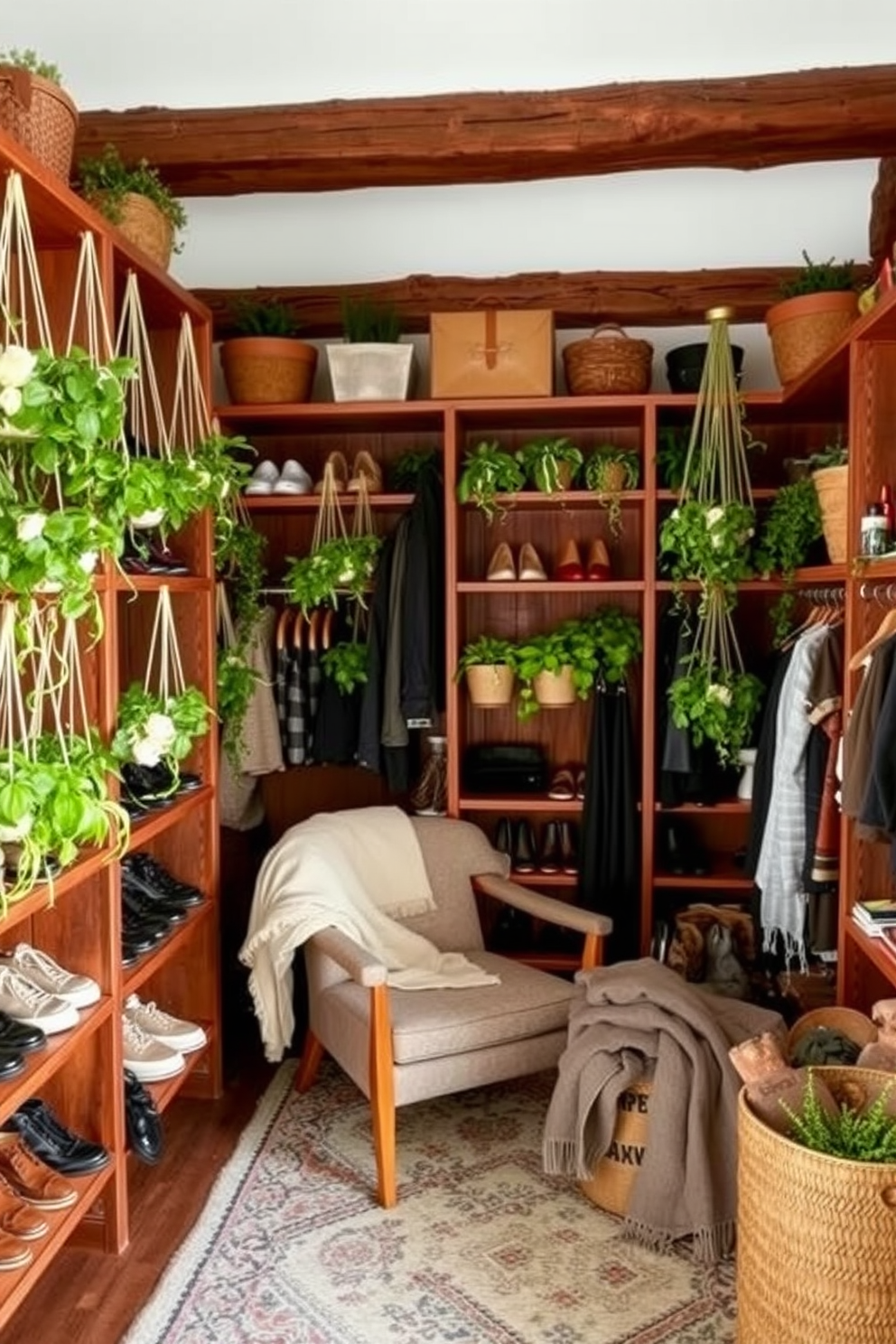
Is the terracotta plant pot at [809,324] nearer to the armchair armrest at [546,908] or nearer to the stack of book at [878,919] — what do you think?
the stack of book at [878,919]

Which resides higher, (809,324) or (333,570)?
(809,324)

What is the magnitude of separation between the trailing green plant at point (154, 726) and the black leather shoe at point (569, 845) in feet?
4.89

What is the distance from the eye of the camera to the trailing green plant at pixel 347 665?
11.2ft

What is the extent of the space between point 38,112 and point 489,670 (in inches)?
77.2

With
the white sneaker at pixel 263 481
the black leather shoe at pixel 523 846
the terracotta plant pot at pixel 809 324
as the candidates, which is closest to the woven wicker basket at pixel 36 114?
the white sneaker at pixel 263 481

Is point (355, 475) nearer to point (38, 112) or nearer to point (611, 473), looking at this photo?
point (611, 473)

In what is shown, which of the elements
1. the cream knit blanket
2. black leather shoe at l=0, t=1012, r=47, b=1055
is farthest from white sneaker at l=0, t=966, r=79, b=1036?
the cream knit blanket

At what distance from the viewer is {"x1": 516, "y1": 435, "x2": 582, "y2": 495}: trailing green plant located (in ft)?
10.9

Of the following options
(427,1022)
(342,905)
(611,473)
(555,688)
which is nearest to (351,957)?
(427,1022)

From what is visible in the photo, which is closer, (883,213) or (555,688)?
(883,213)

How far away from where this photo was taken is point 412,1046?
2.53 m

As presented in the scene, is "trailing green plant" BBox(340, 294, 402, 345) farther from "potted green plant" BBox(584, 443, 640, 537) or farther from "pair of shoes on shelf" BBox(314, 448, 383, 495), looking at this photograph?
"potted green plant" BBox(584, 443, 640, 537)

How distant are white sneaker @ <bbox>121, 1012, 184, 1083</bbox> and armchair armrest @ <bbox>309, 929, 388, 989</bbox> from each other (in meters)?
0.44

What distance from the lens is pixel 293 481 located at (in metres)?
3.45
